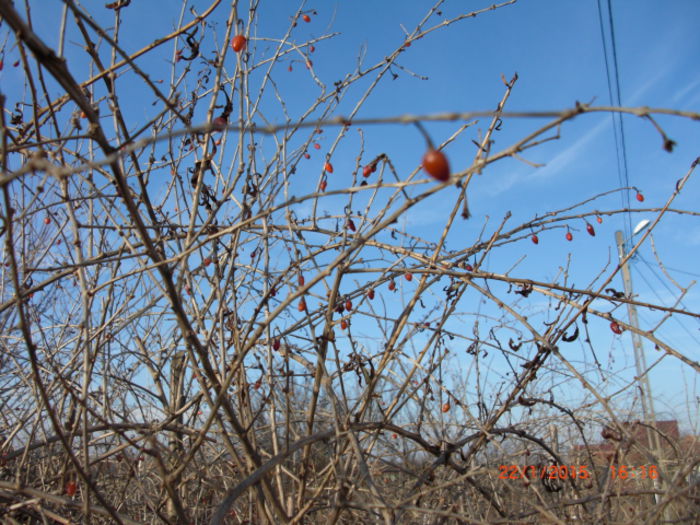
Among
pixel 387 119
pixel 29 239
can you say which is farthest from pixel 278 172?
pixel 29 239

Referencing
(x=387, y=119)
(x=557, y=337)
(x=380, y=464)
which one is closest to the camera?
(x=387, y=119)

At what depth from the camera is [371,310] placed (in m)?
2.18

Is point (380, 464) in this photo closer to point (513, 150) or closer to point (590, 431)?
point (513, 150)

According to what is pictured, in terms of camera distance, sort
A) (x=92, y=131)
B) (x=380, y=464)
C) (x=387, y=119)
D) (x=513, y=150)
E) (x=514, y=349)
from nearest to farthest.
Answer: (x=387, y=119) < (x=513, y=150) < (x=92, y=131) < (x=514, y=349) < (x=380, y=464)

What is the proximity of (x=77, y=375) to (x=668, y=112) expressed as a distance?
241cm
